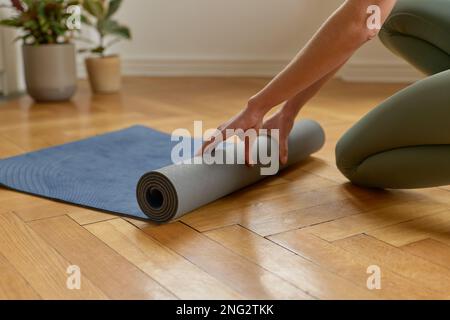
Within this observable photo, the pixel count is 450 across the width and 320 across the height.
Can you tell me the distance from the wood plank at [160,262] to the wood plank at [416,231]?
0.34 metres

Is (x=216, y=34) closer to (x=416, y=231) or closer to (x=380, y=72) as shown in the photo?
(x=380, y=72)

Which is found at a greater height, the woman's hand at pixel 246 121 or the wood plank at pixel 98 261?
the woman's hand at pixel 246 121

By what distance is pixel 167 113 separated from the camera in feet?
7.45

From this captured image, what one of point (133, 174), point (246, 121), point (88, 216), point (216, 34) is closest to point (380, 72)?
point (216, 34)

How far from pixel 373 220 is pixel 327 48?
33cm

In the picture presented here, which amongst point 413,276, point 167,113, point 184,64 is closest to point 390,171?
point 413,276

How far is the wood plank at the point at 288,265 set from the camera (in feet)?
2.91

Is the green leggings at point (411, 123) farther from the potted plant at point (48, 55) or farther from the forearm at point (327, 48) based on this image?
the potted plant at point (48, 55)

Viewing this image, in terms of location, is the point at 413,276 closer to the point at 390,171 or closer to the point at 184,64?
the point at 390,171

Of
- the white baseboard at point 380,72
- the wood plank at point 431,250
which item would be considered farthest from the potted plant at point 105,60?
the wood plank at point 431,250

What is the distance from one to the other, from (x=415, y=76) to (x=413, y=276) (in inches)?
84.9

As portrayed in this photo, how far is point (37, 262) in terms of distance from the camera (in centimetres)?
99

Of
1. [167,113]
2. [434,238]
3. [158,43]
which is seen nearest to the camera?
[434,238]

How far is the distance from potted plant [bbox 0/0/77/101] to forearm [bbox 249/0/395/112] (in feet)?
5.19
